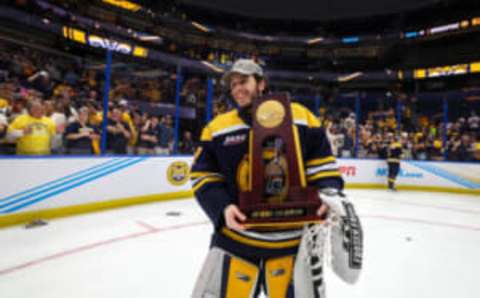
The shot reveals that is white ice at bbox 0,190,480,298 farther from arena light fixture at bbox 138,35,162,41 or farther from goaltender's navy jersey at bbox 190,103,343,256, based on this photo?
arena light fixture at bbox 138,35,162,41

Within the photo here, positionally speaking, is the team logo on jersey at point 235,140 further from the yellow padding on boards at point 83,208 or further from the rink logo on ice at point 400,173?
the rink logo on ice at point 400,173

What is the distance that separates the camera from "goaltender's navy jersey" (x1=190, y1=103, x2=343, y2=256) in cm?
107

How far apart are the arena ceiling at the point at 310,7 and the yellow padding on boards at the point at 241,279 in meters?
17.2

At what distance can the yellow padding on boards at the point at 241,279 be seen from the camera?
1.10m

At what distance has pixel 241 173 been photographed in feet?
3.52

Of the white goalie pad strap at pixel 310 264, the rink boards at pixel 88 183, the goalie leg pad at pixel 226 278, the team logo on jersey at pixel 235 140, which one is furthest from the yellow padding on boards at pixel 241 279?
the rink boards at pixel 88 183

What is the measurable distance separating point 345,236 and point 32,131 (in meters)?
4.76

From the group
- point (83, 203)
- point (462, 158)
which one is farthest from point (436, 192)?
point (83, 203)

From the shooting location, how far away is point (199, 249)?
10.7 feet

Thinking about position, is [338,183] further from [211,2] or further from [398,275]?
[211,2]

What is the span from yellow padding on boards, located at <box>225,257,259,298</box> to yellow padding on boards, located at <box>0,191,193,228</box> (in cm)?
405

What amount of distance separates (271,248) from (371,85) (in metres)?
17.7

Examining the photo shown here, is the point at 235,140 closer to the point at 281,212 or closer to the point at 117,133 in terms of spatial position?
the point at 281,212

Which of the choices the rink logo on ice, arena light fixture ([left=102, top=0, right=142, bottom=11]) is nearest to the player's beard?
the rink logo on ice
